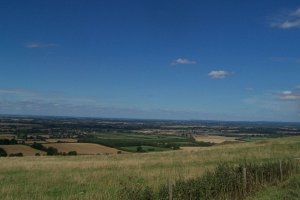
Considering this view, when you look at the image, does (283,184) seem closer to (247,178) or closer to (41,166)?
(247,178)

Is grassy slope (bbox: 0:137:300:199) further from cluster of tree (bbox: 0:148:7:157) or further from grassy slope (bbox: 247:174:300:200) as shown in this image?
cluster of tree (bbox: 0:148:7:157)

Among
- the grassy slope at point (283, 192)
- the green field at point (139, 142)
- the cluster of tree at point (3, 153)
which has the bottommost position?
the cluster of tree at point (3, 153)

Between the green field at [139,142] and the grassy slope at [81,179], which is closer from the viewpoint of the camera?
the grassy slope at [81,179]

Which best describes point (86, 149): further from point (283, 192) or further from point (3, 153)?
point (283, 192)

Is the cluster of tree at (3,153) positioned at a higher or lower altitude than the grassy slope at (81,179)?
lower

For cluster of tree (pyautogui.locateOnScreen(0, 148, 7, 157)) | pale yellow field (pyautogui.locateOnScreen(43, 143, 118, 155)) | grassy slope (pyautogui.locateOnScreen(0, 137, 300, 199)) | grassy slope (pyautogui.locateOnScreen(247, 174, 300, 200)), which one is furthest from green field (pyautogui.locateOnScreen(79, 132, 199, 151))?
grassy slope (pyautogui.locateOnScreen(247, 174, 300, 200))

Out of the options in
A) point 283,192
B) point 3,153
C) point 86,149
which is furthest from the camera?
point 86,149

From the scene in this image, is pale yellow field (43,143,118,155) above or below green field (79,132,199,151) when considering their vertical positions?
below

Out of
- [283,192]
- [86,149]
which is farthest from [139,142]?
[283,192]

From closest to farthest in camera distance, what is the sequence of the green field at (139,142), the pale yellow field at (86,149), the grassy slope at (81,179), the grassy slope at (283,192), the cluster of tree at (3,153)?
the grassy slope at (283,192), the grassy slope at (81,179), the cluster of tree at (3,153), the pale yellow field at (86,149), the green field at (139,142)

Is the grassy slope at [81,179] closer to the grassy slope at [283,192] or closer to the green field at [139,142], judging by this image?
the grassy slope at [283,192]

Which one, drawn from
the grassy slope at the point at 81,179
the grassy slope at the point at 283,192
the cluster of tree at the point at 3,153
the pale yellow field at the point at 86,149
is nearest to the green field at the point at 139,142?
the pale yellow field at the point at 86,149

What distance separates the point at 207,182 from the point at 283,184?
586 cm

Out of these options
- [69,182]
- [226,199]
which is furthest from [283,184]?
[69,182]
